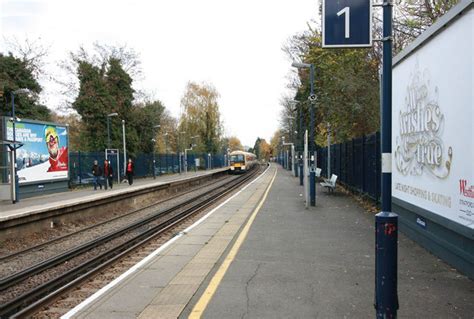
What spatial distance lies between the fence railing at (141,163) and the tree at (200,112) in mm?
4082

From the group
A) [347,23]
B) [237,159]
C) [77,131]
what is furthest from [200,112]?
[347,23]

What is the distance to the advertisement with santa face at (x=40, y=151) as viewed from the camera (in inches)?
902

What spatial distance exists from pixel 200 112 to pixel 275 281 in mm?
69836

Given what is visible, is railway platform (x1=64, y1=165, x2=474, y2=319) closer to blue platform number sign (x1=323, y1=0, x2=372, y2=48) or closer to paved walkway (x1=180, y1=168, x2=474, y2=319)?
paved walkway (x1=180, y1=168, x2=474, y2=319)

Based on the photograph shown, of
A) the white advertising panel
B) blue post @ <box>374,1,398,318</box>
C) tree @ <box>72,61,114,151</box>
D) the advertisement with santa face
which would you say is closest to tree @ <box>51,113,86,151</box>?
tree @ <box>72,61,114,151</box>

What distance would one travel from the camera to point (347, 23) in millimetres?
5090

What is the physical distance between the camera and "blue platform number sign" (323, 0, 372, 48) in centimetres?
504

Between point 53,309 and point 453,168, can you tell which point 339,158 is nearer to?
point 453,168

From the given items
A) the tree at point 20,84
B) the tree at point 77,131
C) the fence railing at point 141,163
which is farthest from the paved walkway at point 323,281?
the tree at point 77,131

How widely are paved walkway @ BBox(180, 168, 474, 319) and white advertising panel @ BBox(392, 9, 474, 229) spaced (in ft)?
3.28

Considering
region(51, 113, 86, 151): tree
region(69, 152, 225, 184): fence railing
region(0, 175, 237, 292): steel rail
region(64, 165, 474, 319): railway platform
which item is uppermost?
region(51, 113, 86, 151): tree

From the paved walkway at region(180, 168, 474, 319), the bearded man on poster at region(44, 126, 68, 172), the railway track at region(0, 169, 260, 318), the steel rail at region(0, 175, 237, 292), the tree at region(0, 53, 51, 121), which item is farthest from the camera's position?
the tree at region(0, 53, 51, 121)

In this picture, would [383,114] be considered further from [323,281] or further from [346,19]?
[323,281]

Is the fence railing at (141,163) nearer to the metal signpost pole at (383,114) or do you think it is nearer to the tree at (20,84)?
the tree at (20,84)
